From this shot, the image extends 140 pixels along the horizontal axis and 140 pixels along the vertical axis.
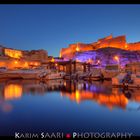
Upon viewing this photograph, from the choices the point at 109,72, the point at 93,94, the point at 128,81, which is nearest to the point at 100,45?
the point at 109,72

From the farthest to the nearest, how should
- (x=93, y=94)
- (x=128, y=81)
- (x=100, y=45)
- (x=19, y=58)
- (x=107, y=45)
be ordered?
1. (x=100, y=45)
2. (x=107, y=45)
3. (x=19, y=58)
4. (x=128, y=81)
5. (x=93, y=94)

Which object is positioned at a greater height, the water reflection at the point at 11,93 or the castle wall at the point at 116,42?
the castle wall at the point at 116,42

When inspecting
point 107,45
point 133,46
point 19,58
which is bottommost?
point 19,58

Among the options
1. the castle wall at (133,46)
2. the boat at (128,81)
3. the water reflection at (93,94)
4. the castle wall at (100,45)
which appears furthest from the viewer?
the castle wall at (100,45)

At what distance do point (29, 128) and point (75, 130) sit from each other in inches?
46.3

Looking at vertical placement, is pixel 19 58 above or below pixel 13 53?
below

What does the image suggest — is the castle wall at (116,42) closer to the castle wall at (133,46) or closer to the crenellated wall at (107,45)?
the crenellated wall at (107,45)

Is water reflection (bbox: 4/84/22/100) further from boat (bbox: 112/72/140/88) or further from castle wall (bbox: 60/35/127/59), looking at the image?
castle wall (bbox: 60/35/127/59)

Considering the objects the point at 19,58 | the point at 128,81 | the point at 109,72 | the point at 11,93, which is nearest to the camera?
the point at 11,93

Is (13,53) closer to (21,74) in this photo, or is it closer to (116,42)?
(21,74)

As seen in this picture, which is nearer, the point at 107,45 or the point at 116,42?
the point at 116,42

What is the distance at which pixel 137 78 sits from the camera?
1154 centimetres

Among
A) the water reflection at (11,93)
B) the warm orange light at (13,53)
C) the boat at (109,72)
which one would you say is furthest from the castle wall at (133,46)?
the water reflection at (11,93)
